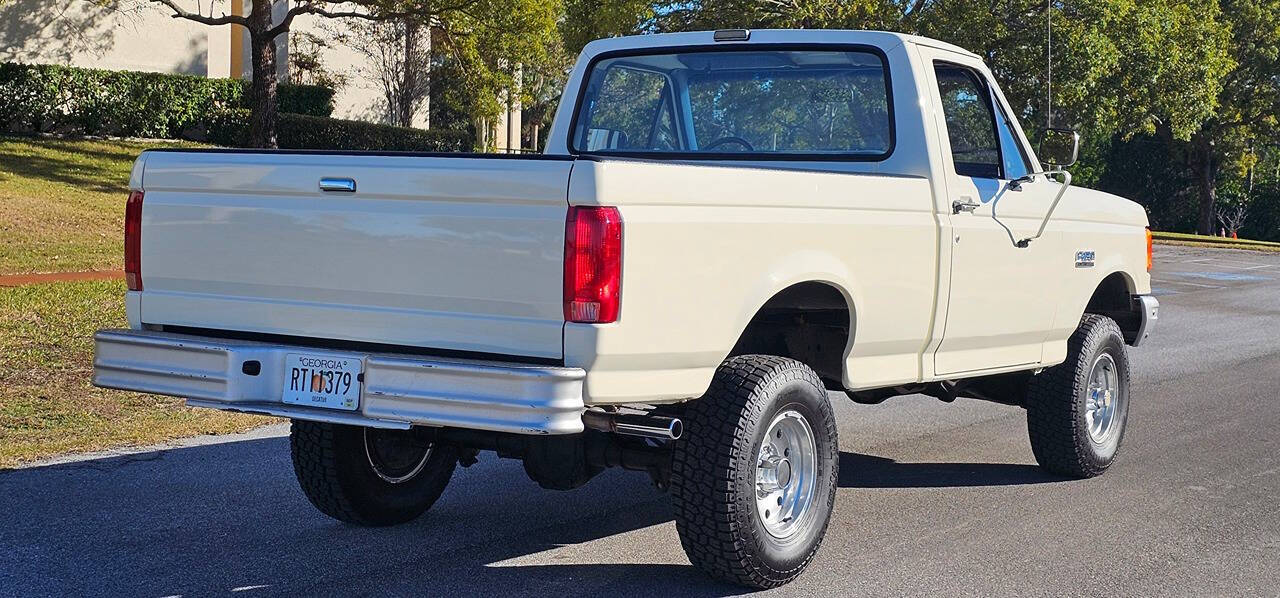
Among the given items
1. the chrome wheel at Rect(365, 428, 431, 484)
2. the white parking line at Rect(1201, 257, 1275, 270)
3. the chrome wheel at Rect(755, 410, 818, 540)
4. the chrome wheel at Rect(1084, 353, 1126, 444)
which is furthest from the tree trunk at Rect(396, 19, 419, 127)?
the chrome wheel at Rect(755, 410, 818, 540)

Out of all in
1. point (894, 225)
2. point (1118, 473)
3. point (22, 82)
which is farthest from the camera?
point (22, 82)

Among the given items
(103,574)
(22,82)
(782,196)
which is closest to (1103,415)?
(782,196)

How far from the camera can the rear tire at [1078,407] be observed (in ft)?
23.6

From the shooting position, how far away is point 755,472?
5.02m

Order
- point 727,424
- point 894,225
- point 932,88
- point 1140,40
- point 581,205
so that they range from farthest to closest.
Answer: point 1140,40
point 932,88
point 894,225
point 727,424
point 581,205

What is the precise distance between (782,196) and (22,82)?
21.8 m

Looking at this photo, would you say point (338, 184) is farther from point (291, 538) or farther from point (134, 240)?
point (291, 538)

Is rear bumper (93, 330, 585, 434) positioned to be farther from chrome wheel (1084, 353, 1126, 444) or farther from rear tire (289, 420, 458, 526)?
chrome wheel (1084, 353, 1126, 444)

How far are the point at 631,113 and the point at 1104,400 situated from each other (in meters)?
Answer: 2.95

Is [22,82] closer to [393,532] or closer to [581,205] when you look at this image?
[393,532]

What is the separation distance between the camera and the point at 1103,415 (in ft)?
25.0

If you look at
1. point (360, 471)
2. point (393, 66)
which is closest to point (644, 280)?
point (360, 471)

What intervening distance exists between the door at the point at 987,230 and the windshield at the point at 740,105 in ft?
1.07

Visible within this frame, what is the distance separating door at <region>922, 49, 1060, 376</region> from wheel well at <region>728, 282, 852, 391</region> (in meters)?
0.51
